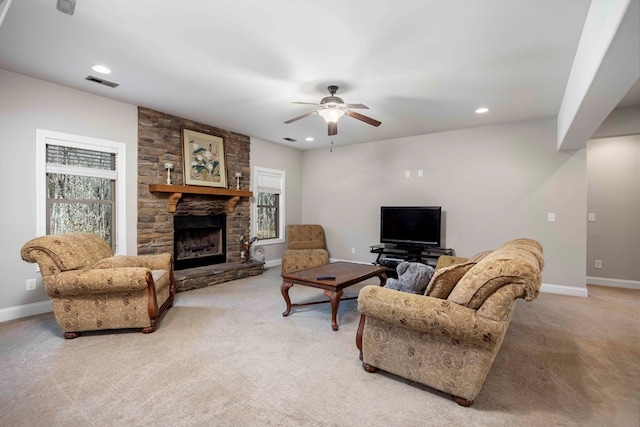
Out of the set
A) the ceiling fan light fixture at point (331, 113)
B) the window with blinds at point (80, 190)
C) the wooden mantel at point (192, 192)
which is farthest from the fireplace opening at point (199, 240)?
the ceiling fan light fixture at point (331, 113)

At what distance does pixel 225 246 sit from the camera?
5.52 metres

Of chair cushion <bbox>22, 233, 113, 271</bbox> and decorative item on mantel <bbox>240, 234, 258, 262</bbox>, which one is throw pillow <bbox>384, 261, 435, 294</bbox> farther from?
decorative item on mantel <bbox>240, 234, 258, 262</bbox>

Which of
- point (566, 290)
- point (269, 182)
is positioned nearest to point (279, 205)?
point (269, 182)

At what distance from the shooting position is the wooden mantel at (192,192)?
4359 millimetres

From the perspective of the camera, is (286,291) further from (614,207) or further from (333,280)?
(614,207)

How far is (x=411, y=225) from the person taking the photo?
5.31 metres

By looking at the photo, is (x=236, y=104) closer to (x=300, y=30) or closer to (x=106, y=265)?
(x=300, y=30)

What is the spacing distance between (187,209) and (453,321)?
14.2 feet

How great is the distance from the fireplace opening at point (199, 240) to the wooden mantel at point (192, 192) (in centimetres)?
29

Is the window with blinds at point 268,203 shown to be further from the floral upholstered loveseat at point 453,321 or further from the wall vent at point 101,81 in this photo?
the floral upholstered loveseat at point 453,321

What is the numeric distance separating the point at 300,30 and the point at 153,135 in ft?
10.0

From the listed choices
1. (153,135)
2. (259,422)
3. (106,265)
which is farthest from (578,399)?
(153,135)

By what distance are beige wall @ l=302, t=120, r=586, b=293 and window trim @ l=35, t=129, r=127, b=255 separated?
385 cm

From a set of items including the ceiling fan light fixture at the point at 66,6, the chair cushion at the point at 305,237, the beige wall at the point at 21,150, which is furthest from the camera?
the chair cushion at the point at 305,237
